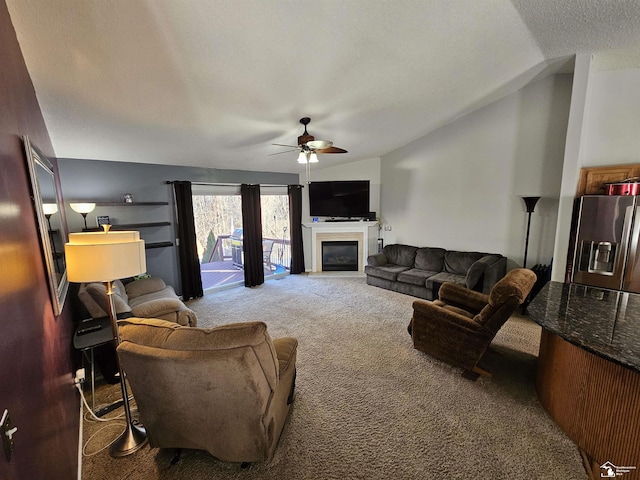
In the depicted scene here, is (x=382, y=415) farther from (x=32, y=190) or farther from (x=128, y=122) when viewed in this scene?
(x=128, y=122)

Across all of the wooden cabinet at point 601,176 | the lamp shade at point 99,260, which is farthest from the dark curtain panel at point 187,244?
the wooden cabinet at point 601,176

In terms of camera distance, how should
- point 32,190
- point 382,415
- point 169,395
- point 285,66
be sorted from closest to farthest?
point 32,190, point 169,395, point 382,415, point 285,66

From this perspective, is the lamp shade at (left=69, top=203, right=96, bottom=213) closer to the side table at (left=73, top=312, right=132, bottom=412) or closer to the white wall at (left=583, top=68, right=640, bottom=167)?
the side table at (left=73, top=312, right=132, bottom=412)

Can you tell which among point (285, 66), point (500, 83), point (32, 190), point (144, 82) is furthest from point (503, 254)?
point (32, 190)

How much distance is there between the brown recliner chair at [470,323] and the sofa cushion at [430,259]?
204 centimetres

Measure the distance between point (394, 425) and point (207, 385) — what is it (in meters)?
1.46

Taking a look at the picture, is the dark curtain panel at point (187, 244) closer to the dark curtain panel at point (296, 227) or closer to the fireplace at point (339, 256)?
the dark curtain panel at point (296, 227)

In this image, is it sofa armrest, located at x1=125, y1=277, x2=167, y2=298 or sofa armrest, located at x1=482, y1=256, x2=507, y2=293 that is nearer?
sofa armrest, located at x1=125, y1=277, x2=167, y2=298

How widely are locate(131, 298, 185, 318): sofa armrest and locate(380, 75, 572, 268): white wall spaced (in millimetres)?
4631

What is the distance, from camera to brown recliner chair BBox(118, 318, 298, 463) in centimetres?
146

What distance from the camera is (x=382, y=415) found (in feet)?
7.21

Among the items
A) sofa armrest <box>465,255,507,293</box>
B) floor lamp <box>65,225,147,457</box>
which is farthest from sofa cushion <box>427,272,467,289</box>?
floor lamp <box>65,225,147,457</box>

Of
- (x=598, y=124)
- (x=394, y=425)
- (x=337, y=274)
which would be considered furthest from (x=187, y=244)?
(x=598, y=124)

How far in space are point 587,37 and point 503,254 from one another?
2993mm
